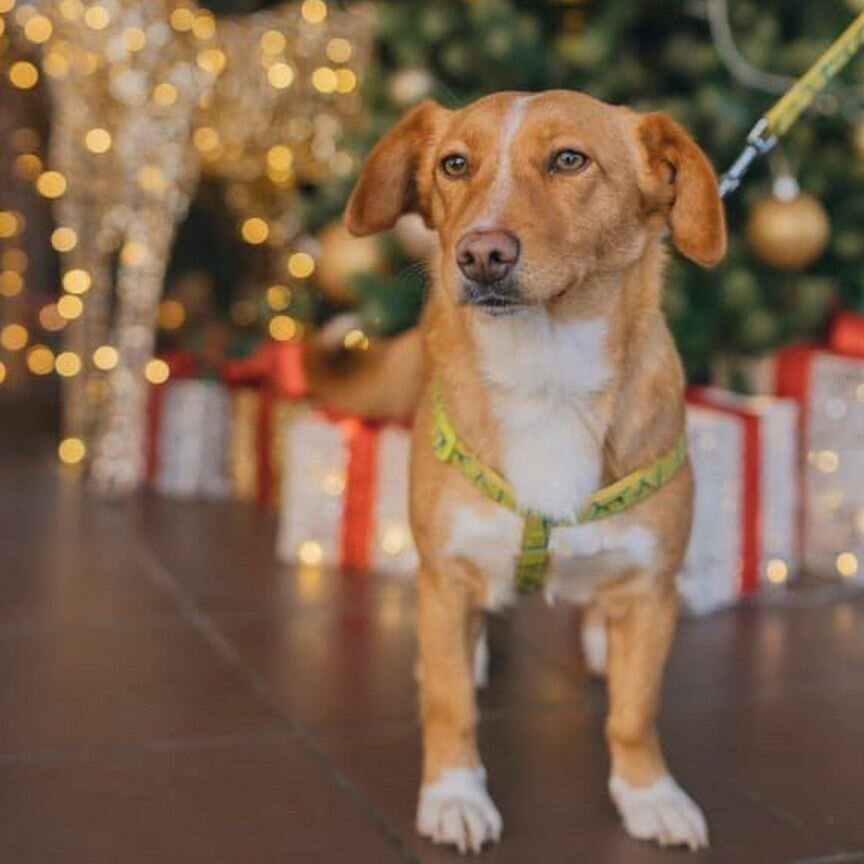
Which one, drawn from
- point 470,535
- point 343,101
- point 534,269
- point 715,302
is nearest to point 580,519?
point 470,535

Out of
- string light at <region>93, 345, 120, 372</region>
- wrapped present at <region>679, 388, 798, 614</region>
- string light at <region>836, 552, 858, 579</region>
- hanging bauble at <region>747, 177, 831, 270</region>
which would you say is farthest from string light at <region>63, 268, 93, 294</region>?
string light at <region>836, 552, 858, 579</region>

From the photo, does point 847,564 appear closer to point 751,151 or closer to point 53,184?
point 751,151

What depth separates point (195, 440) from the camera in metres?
3.64

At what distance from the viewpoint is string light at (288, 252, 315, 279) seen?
3.43 metres

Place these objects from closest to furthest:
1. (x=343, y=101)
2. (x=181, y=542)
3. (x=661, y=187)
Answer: (x=661, y=187) < (x=181, y=542) < (x=343, y=101)

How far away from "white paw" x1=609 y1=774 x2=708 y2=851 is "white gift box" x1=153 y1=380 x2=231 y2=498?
1979 millimetres

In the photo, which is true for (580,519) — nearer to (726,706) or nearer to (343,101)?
(726,706)

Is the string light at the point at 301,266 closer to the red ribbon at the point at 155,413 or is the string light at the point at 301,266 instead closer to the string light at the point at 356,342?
the red ribbon at the point at 155,413

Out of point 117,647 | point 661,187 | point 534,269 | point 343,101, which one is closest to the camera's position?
point 534,269

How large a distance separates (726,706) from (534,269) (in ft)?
3.25

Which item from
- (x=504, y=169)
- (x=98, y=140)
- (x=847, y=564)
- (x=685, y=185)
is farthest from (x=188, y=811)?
(x=98, y=140)

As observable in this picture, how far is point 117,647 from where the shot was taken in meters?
2.49

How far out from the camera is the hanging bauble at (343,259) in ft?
9.85

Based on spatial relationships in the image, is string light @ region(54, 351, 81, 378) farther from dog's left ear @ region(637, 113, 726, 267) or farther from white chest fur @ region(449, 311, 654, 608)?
dog's left ear @ region(637, 113, 726, 267)
